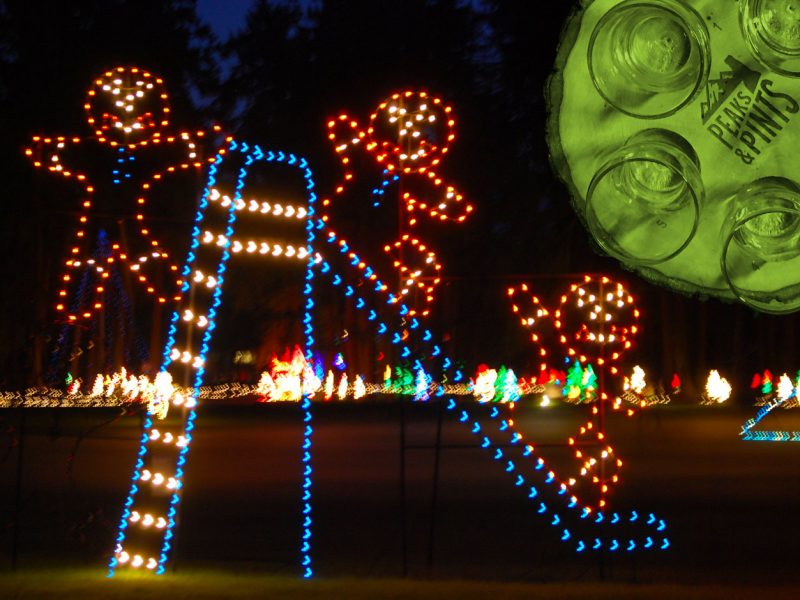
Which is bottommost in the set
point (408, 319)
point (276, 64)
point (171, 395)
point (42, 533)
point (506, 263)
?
point (42, 533)

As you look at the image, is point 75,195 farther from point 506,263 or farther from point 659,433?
point 659,433

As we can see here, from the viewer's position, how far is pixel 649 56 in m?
1.76

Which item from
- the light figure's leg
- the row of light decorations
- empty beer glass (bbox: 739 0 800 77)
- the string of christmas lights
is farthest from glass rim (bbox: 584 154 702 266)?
the light figure's leg

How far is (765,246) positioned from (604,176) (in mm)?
307

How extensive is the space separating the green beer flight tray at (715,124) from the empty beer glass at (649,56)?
2cm

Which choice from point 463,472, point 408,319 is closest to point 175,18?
point 463,472

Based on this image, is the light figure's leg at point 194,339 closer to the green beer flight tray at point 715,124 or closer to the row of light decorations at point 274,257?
the row of light decorations at point 274,257

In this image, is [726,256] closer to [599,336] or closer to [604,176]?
[604,176]

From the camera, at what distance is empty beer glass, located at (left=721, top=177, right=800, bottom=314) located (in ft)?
5.76

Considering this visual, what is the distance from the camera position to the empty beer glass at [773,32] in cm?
172

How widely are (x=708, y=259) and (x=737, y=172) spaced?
0.16m

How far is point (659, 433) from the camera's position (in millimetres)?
23625

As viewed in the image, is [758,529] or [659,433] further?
[659,433]

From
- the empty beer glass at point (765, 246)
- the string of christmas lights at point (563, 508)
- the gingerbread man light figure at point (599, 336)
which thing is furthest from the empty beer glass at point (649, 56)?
the gingerbread man light figure at point (599, 336)
